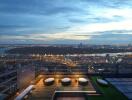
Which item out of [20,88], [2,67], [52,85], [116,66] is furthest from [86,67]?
[20,88]

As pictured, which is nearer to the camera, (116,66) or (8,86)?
(8,86)

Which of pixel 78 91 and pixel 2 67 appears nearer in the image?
pixel 78 91

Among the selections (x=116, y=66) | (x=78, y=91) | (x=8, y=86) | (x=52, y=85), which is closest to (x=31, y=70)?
(x=52, y=85)

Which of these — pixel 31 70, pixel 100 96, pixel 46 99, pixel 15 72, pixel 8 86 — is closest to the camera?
pixel 46 99

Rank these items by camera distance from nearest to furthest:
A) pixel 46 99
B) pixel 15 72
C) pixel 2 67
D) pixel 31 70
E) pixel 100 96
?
1. pixel 46 99
2. pixel 100 96
3. pixel 15 72
4. pixel 31 70
5. pixel 2 67

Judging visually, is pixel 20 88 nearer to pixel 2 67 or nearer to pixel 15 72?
pixel 15 72

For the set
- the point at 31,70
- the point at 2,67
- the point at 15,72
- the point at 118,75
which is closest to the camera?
the point at 15,72

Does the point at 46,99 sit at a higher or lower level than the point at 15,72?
lower

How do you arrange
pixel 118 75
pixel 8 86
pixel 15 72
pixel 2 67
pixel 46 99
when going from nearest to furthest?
pixel 46 99 < pixel 8 86 < pixel 15 72 < pixel 118 75 < pixel 2 67

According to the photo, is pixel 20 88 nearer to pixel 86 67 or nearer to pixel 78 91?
pixel 78 91
